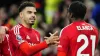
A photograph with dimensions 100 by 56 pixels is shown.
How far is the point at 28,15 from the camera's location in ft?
32.6

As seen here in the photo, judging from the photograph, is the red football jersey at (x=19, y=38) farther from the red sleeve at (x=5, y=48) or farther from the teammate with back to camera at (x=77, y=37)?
the teammate with back to camera at (x=77, y=37)

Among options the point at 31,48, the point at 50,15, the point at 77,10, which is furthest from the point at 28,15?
the point at 50,15

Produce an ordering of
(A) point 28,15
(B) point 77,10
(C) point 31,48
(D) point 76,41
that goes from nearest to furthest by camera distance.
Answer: (D) point 76,41
(B) point 77,10
(C) point 31,48
(A) point 28,15

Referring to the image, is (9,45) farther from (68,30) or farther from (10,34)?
(68,30)

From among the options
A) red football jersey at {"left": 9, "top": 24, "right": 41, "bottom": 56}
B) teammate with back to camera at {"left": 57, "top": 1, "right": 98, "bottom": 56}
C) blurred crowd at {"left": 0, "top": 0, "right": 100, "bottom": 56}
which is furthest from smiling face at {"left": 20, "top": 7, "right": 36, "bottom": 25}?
blurred crowd at {"left": 0, "top": 0, "right": 100, "bottom": 56}

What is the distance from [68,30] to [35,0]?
341 inches

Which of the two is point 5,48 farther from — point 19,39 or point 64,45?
point 64,45

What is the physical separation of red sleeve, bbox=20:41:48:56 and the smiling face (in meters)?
0.55

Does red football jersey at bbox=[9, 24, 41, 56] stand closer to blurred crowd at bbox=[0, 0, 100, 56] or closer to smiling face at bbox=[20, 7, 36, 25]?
smiling face at bbox=[20, 7, 36, 25]

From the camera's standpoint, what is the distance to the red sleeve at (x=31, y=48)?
9.42 meters

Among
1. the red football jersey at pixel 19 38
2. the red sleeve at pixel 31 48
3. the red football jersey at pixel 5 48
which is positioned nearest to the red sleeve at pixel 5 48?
the red football jersey at pixel 5 48

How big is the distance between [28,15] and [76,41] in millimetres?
1286

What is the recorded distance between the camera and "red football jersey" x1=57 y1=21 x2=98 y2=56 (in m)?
9.11

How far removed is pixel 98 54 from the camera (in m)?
14.7
